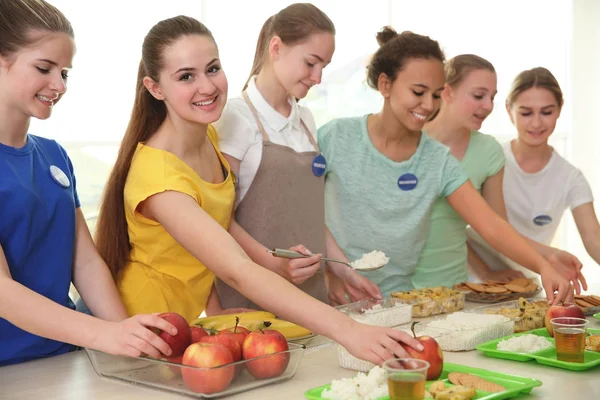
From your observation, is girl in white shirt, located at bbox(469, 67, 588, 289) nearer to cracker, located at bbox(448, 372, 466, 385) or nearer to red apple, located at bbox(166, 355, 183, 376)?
cracker, located at bbox(448, 372, 466, 385)

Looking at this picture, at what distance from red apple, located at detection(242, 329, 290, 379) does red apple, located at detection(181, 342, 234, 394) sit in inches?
2.7

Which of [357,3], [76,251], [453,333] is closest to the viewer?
[453,333]

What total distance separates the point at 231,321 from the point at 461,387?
2.19 feet

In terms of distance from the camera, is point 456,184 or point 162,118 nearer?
point 162,118

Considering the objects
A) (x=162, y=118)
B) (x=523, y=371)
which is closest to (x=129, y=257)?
(x=162, y=118)

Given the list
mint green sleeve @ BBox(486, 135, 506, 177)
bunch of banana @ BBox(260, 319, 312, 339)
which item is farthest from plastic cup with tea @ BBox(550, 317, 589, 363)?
mint green sleeve @ BBox(486, 135, 506, 177)

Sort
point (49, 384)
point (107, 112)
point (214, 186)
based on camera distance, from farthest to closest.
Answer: point (107, 112)
point (214, 186)
point (49, 384)

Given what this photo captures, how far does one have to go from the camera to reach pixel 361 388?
1556 millimetres

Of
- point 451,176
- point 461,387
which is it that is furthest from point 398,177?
point 461,387

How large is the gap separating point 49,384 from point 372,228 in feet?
4.62

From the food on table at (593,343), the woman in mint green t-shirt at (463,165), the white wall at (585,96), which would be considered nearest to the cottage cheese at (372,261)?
the woman in mint green t-shirt at (463,165)

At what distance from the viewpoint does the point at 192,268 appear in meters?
2.36

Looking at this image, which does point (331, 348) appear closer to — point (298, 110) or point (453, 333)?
point (453, 333)

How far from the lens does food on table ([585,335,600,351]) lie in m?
1.92
